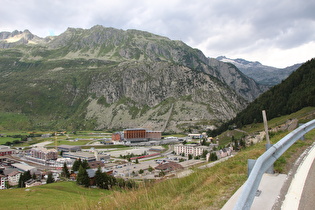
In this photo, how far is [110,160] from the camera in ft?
266

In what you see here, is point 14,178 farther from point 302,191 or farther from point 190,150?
point 302,191

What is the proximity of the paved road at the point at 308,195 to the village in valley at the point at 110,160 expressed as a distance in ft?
16.4

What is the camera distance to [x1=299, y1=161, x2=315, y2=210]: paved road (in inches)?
156

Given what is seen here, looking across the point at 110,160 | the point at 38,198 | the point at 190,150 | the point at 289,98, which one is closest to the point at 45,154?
the point at 110,160

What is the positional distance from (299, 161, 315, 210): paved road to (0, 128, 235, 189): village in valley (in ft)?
16.4

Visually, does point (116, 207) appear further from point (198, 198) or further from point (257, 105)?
point (257, 105)

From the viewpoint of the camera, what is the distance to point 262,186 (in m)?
5.05

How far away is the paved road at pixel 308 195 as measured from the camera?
397 cm

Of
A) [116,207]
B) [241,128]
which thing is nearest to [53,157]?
[241,128]

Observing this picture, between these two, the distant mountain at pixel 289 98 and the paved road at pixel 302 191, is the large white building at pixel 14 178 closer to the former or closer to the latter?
the paved road at pixel 302 191

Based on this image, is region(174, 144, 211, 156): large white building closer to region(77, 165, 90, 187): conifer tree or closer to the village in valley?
the village in valley

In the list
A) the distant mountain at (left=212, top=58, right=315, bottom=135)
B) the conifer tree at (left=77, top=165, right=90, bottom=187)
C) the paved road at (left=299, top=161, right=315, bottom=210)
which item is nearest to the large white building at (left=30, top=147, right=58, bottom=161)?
the conifer tree at (left=77, top=165, right=90, bottom=187)

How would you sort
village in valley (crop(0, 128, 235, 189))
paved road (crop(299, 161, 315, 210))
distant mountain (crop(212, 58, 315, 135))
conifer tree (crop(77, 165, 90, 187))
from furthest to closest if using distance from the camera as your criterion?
distant mountain (crop(212, 58, 315, 135))
village in valley (crop(0, 128, 235, 189))
conifer tree (crop(77, 165, 90, 187))
paved road (crop(299, 161, 315, 210))

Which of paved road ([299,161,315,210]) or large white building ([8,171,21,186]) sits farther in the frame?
large white building ([8,171,21,186])
